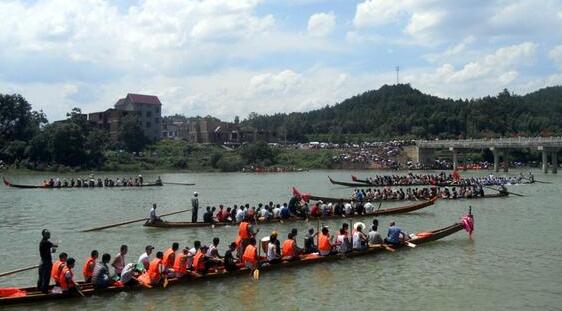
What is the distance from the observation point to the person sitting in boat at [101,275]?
16859 millimetres

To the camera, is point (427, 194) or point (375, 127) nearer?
point (427, 194)

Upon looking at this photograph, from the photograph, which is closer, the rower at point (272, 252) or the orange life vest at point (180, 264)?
the orange life vest at point (180, 264)

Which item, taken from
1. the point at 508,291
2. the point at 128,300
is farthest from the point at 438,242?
the point at 128,300

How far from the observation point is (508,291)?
18.6 m

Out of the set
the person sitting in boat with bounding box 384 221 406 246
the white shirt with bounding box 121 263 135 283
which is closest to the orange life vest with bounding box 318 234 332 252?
the person sitting in boat with bounding box 384 221 406 246

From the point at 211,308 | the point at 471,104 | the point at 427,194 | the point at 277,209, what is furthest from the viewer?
the point at 471,104

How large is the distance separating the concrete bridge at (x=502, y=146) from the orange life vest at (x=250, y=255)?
7782 centimetres

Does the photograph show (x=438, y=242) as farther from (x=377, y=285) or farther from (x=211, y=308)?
(x=211, y=308)

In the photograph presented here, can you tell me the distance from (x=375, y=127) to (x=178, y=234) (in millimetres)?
149778

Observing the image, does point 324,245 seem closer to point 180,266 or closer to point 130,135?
point 180,266

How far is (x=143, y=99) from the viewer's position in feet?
440

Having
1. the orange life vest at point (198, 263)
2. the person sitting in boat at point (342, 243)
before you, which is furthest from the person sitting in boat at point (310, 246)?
the orange life vest at point (198, 263)

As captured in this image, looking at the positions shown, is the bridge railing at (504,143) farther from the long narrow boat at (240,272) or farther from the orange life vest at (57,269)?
the orange life vest at (57,269)

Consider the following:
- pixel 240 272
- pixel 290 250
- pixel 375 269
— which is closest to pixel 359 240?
pixel 375 269
